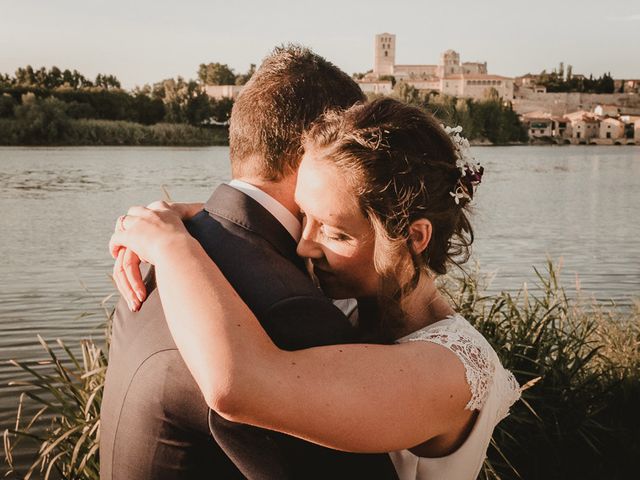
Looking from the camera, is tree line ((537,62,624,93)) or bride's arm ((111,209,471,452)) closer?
bride's arm ((111,209,471,452))

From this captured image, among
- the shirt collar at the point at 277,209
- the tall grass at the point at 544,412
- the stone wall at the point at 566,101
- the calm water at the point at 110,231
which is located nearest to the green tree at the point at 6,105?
the calm water at the point at 110,231

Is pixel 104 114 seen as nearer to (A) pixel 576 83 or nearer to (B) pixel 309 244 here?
(B) pixel 309 244

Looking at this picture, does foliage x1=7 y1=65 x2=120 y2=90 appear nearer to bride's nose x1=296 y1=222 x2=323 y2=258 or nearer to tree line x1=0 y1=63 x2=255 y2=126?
tree line x1=0 y1=63 x2=255 y2=126

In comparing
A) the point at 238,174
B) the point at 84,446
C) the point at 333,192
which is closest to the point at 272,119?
the point at 238,174

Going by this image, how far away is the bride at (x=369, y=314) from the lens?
1354mm

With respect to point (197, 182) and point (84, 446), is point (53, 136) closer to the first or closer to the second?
point (197, 182)

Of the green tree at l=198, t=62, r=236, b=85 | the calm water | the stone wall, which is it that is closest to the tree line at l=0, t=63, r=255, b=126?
the calm water

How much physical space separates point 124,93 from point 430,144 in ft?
209

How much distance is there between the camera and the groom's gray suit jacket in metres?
1.39

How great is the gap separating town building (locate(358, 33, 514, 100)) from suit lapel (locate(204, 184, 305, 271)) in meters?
110

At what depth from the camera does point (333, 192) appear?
5.79ft

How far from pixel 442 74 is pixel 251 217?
5185 inches

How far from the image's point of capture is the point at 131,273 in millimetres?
1696

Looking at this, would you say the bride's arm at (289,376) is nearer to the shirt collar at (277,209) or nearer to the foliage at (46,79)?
the shirt collar at (277,209)
